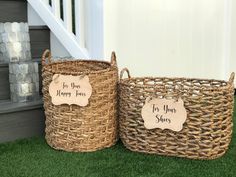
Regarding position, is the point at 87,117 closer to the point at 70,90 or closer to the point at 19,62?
the point at 70,90

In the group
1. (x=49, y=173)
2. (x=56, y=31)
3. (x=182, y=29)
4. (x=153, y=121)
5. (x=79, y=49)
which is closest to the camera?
(x=49, y=173)

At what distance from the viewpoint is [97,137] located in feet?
5.08

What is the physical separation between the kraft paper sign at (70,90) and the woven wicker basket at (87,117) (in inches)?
0.7

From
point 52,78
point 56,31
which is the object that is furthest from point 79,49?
point 52,78

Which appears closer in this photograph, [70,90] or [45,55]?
[70,90]

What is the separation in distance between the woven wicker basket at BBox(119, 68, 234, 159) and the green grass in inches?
1.4

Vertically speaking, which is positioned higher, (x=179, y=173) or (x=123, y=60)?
(x=123, y=60)

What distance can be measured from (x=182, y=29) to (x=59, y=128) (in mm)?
1045

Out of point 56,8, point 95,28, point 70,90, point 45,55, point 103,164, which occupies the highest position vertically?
point 56,8

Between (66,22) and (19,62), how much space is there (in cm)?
39

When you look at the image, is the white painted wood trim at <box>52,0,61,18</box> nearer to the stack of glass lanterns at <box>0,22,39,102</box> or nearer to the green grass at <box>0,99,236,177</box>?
the stack of glass lanterns at <box>0,22,39,102</box>

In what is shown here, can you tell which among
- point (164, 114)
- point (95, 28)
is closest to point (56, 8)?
point (95, 28)

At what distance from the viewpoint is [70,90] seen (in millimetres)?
1510

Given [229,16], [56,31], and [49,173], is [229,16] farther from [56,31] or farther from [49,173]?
[49,173]
